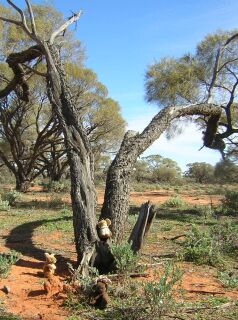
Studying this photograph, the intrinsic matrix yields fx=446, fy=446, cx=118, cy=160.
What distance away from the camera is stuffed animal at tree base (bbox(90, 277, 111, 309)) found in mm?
5160

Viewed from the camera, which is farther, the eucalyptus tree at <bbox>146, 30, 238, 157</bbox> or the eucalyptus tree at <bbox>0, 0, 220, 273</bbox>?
the eucalyptus tree at <bbox>146, 30, 238, 157</bbox>

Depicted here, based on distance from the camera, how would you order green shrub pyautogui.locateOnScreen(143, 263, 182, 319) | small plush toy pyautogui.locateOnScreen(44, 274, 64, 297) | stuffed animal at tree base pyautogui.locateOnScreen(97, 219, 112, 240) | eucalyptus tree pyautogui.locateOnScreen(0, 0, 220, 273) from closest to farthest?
green shrub pyautogui.locateOnScreen(143, 263, 182, 319) → small plush toy pyautogui.locateOnScreen(44, 274, 64, 297) → stuffed animal at tree base pyautogui.locateOnScreen(97, 219, 112, 240) → eucalyptus tree pyautogui.locateOnScreen(0, 0, 220, 273)

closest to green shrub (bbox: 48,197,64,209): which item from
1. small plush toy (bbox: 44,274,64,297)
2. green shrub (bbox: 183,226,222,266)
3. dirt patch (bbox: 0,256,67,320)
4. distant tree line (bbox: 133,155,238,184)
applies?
green shrub (bbox: 183,226,222,266)

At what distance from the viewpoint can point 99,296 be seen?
5.20m

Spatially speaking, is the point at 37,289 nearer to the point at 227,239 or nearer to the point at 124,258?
the point at 124,258

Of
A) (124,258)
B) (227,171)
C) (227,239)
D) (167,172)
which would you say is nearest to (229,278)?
(124,258)

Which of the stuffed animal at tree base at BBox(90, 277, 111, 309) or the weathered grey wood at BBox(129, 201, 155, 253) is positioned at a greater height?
the weathered grey wood at BBox(129, 201, 155, 253)

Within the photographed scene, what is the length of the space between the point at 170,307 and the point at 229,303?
1031 millimetres

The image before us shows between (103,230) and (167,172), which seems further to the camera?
(167,172)

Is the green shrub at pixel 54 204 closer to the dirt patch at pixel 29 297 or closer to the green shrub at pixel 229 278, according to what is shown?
the dirt patch at pixel 29 297

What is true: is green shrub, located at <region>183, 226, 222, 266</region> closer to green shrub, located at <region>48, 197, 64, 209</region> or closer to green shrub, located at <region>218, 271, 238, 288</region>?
green shrub, located at <region>218, 271, 238, 288</region>

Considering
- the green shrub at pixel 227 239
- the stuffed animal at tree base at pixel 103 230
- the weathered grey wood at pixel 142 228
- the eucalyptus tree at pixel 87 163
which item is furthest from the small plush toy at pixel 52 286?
the green shrub at pixel 227 239

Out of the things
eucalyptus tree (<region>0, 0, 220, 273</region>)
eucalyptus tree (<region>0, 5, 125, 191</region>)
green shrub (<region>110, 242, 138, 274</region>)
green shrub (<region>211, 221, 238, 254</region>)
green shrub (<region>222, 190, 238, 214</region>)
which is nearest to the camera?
green shrub (<region>110, 242, 138, 274</region>)

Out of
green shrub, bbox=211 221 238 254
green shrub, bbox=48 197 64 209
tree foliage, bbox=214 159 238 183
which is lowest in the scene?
green shrub, bbox=211 221 238 254
